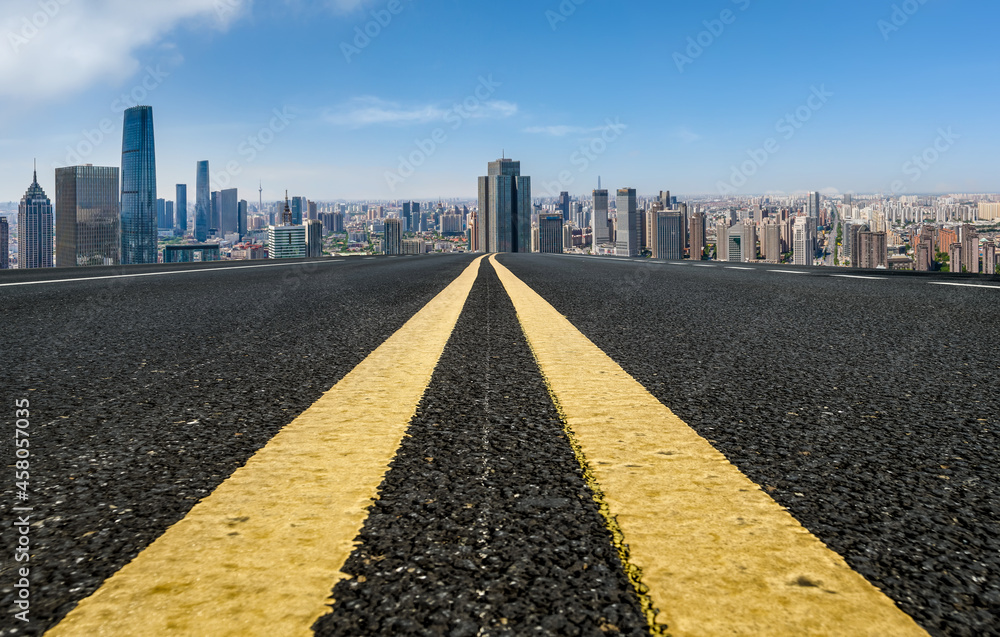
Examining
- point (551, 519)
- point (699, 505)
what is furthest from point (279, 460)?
point (699, 505)

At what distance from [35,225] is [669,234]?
96621 mm

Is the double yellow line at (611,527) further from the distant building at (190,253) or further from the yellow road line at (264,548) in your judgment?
the distant building at (190,253)

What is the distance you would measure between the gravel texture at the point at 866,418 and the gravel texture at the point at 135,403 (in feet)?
3.68

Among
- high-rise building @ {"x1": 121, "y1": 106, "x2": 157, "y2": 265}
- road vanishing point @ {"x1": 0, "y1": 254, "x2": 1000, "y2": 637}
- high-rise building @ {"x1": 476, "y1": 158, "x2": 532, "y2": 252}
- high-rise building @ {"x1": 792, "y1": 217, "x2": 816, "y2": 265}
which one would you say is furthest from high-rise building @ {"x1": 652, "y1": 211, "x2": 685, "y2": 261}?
high-rise building @ {"x1": 121, "y1": 106, "x2": 157, "y2": 265}

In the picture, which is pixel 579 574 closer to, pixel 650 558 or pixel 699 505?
pixel 650 558

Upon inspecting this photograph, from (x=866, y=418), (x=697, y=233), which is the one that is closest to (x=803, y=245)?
(x=697, y=233)

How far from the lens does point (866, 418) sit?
5.45 ft

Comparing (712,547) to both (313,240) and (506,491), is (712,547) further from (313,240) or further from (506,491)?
(313,240)

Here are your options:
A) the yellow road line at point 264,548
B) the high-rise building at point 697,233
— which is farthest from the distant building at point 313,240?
the yellow road line at point 264,548

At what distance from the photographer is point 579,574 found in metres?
0.83

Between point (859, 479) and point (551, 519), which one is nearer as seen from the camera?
point (551, 519)

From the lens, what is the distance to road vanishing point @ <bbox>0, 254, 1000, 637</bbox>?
0.77 metres

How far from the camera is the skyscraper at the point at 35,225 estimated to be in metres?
84.6

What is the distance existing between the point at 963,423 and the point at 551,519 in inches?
51.7
